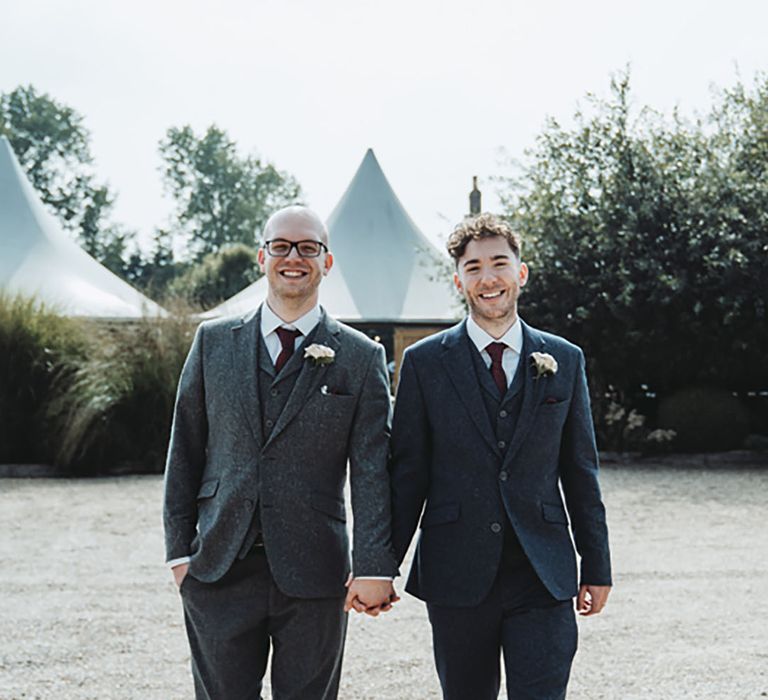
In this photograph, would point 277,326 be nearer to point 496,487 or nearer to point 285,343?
point 285,343

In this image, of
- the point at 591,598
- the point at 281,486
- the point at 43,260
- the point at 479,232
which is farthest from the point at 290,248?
the point at 43,260

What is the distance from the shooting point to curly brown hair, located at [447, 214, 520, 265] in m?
2.93

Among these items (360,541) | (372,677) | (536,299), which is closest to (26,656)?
(372,677)

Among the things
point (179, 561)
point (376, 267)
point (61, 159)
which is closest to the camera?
point (179, 561)

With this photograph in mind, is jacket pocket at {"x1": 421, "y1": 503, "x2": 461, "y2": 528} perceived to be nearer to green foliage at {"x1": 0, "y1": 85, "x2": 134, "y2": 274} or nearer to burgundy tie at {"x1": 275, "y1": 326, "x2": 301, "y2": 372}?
Result: burgundy tie at {"x1": 275, "y1": 326, "x2": 301, "y2": 372}

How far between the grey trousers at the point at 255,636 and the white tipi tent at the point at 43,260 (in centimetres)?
1646

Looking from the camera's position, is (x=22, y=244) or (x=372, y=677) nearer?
(x=372, y=677)

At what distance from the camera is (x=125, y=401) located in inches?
496

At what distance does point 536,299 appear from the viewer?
48.6ft

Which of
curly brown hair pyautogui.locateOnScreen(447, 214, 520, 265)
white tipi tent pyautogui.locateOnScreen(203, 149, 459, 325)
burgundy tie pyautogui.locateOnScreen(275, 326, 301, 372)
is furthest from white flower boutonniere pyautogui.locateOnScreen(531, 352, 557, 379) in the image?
white tipi tent pyautogui.locateOnScreen(203, 149, 459, 325)

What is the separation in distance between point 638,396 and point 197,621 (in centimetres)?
1333

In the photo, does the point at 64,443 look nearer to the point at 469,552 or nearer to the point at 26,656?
Result: the point at 26,656

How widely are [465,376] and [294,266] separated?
565mm

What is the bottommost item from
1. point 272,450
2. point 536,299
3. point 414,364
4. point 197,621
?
point 197,621
